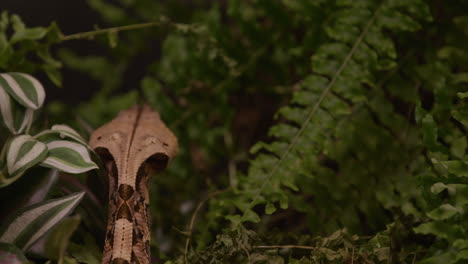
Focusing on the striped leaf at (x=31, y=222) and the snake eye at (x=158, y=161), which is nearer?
the striped leaf at (x=31, y=222)

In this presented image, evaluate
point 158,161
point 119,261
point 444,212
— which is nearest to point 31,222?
point 119,261

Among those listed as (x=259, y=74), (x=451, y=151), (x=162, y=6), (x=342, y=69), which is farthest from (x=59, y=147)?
(x=162, y=6)

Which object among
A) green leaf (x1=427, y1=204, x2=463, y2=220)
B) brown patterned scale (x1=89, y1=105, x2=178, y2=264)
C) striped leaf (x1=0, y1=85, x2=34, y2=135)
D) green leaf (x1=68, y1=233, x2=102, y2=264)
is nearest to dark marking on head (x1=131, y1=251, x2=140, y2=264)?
brown patterned scale (x1=89, y1=105, x2=178, y2=264)

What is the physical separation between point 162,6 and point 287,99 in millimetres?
777

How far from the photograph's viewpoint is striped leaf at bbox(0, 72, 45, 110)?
1.06 m

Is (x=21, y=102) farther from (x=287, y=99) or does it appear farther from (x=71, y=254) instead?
(x=287, y=99)

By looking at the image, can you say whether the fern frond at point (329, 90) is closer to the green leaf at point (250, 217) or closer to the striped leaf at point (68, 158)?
the green leaf at point (250, 217)

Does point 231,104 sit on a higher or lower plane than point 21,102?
higher

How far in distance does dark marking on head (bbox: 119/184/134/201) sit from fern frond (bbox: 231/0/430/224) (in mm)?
256

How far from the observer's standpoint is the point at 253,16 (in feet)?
5.26

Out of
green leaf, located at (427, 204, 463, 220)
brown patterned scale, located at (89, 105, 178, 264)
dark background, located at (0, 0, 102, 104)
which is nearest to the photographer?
green leaf, located at (427, 204, 463, 220)

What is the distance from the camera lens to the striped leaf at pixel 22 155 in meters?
0.89

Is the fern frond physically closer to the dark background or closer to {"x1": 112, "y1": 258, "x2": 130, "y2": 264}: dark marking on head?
{"x1": 112, "y1": 258, "x2": 130, "y2": 264}: dark marking on head

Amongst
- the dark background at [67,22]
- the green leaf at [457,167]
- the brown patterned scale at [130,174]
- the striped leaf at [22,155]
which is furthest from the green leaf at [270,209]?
the dark background at [67,22]
